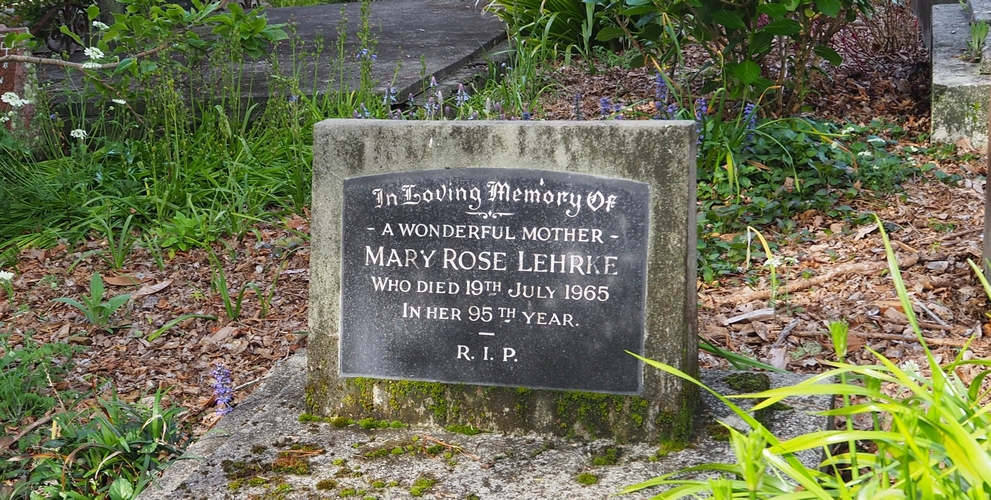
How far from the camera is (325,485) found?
237 centimetres

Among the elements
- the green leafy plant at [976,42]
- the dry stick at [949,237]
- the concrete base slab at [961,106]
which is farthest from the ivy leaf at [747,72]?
the green leafy plant at [976,42]

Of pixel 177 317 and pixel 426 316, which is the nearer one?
pixel 426 316

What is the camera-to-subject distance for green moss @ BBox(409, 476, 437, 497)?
233cm

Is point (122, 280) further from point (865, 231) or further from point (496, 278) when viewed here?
point (865, 231)

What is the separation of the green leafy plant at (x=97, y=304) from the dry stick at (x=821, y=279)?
2.29m

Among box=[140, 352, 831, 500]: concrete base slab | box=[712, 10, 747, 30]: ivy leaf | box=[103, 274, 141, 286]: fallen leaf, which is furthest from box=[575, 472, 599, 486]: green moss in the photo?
box=[712, 10, 747, 30]: ivy leaf

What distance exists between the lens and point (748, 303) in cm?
370

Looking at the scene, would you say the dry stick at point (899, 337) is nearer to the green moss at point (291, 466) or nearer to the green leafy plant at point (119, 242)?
the green moss at point (291, 466)

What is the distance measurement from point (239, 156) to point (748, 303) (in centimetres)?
247

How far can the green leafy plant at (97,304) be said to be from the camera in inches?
149

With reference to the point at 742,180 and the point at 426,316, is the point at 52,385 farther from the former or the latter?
the point at 742,180

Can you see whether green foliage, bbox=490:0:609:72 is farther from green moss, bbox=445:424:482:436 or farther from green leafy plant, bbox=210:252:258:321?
green moss, bbox=445:424:482:436

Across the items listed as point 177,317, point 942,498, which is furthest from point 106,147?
point 942,498

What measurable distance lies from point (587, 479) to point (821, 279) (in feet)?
5.94
